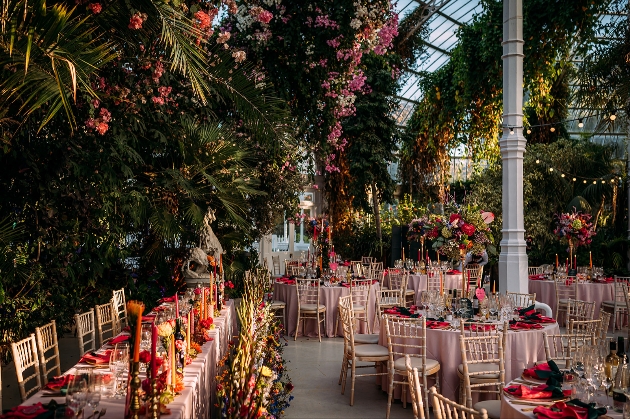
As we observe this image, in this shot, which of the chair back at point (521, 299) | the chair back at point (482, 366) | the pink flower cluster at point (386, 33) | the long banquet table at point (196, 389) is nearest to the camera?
the long banquet table at point (196, 389)

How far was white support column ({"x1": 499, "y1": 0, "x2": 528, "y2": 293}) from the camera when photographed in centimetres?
729

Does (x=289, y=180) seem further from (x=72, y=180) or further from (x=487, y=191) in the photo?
(x=487, y=191)

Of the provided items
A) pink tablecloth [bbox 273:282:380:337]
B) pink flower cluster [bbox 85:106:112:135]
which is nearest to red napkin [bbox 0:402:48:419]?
pink flower cluster [bbox 85:106:112:135]

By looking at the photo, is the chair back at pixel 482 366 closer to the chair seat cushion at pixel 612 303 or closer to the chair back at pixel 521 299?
the chair back at pixel 521 299

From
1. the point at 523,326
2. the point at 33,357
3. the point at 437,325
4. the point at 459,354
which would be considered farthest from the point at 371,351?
the point at 33,357

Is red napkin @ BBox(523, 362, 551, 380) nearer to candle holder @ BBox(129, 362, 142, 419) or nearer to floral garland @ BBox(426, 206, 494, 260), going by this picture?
floral garland @ BBox(426, 206, 494, 260)

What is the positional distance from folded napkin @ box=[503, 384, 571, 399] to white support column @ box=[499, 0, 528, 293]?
4.17 meters

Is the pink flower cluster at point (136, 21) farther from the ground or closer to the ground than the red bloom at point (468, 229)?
farther from the ground

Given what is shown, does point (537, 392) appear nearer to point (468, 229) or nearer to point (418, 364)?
point (418, 364)

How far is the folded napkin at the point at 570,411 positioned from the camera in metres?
2.72

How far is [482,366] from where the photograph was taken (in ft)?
15.7

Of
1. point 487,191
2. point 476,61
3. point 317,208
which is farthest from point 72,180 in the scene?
point 317,208

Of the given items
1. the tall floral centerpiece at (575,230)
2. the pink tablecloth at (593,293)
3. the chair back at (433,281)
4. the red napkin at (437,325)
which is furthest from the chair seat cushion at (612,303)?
the red napkin at (437,325)

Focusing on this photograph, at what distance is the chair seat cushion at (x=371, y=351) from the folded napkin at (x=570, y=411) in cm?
263
